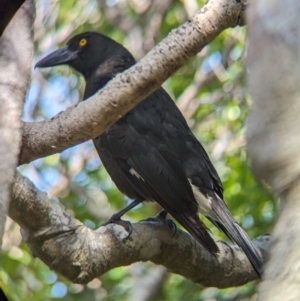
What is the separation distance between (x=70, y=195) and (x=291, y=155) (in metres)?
5.21

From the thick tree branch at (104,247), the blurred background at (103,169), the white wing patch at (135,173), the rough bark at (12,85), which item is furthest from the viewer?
the blurred background at (103,169)

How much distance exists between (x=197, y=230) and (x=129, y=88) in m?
1.46

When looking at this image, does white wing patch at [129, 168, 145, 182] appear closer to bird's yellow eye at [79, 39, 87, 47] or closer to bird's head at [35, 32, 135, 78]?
bird's head at [35, 32, 135, 78]

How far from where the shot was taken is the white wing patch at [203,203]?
4.46 metres

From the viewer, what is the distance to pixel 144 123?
16.0 feet

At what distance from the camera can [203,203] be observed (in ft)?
14.8

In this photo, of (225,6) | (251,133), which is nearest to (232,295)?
(225,6)

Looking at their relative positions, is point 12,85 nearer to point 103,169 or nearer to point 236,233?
point 236,233

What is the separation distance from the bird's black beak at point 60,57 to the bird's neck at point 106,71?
0.28 m

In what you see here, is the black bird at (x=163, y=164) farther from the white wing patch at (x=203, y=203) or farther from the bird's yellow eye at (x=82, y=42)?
the bird's yellow eye at (x=82, y=42)

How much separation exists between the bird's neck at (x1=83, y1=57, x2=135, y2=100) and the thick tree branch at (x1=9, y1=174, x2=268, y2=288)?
5.90 ft

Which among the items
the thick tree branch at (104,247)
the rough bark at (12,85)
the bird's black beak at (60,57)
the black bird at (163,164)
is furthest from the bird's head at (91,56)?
the rough bark at (12,85)


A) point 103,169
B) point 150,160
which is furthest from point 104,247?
point 103,169

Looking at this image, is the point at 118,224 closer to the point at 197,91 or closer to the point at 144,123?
the point at 144,123
